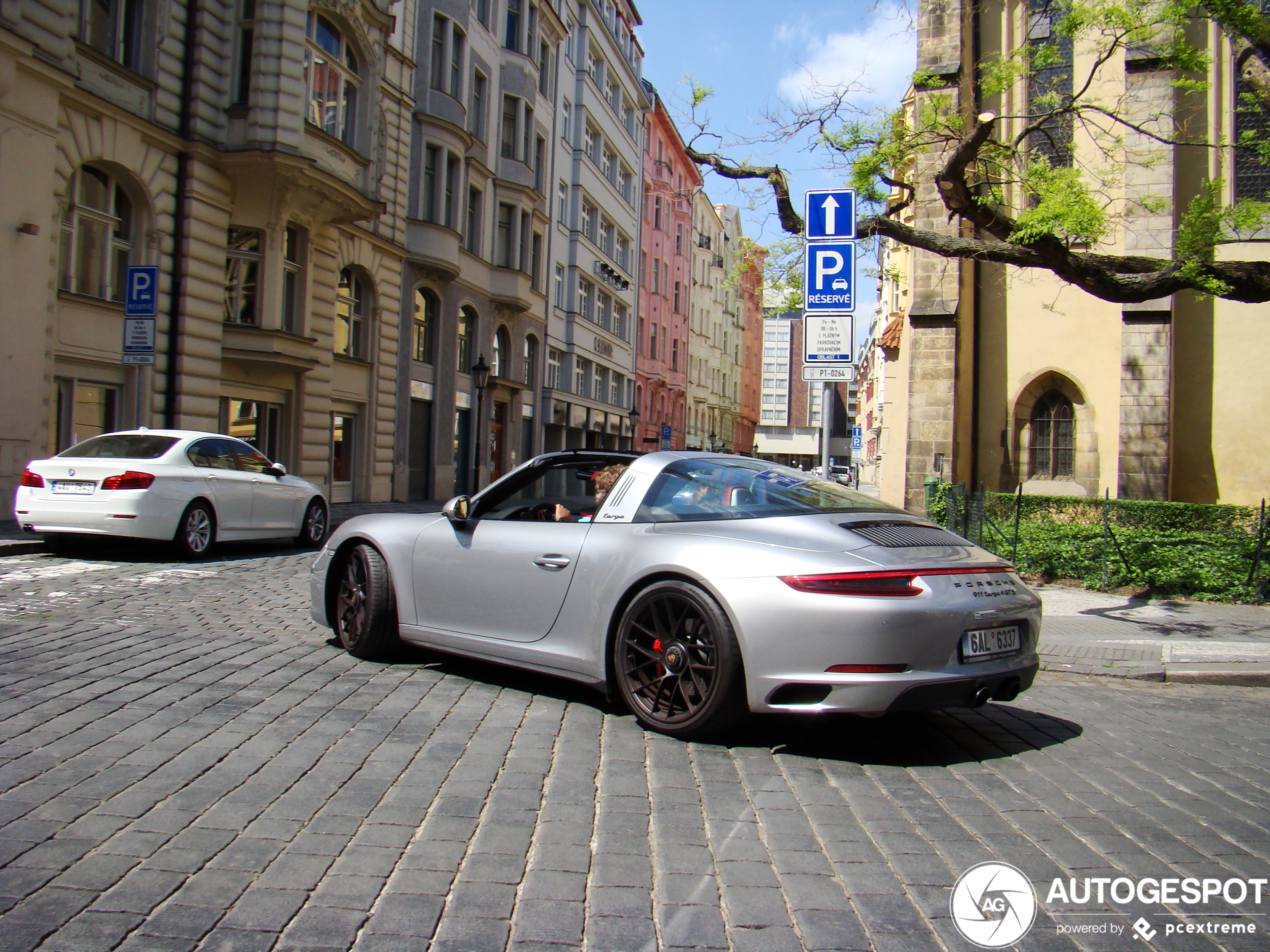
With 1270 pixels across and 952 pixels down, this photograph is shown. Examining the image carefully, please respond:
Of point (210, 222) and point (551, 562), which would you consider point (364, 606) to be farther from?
point (210, 222)

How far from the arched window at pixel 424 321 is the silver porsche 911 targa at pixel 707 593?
21.6m

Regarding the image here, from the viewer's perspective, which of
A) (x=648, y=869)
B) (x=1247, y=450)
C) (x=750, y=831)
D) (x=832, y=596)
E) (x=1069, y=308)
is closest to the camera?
(x=648, y=869)

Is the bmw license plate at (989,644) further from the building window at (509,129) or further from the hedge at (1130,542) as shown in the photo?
the building window at (509,129)

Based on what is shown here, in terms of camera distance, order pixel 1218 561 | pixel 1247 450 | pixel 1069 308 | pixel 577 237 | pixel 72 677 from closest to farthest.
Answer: pixel 72 677 → pixel 1218 561 → pixel 1247 450 → pixel 1069 308 → pixel 577 237

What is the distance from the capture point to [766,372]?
542 ft

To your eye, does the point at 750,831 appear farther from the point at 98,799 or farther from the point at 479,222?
the point at 479,222

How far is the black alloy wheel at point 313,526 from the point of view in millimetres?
13273

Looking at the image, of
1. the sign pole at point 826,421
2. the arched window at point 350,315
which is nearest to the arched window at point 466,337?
the arched window at point 350,315

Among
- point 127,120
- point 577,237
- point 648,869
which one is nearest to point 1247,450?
point 648,869

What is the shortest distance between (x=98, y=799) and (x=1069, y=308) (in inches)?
825

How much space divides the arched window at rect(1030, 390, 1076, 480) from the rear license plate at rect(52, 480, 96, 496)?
59.3 feet

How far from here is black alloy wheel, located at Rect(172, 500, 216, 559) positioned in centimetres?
1079

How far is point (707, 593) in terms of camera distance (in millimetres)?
4172

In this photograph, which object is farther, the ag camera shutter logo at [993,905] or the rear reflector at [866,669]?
the rear reflector at [866,669]
